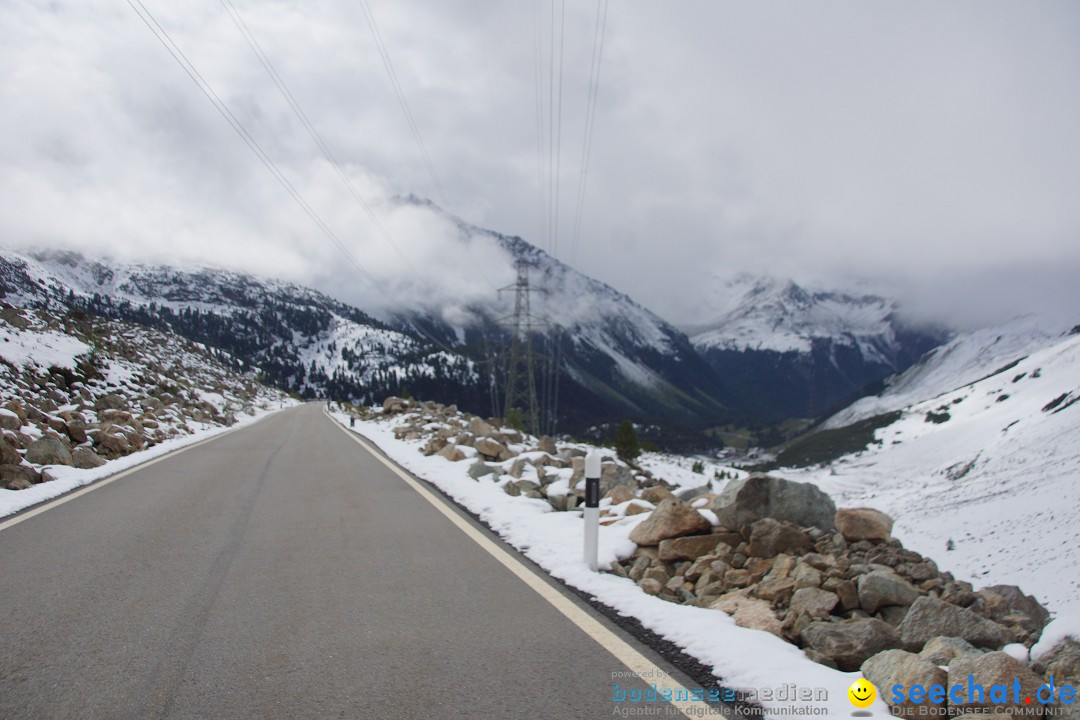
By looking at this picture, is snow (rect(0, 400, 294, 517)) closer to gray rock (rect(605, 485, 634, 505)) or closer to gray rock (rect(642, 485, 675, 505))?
gray rock (rect(605, 485, 634, 505))

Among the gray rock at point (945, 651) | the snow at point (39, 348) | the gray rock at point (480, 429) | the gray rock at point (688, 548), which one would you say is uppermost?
the snow at point (39, 348)

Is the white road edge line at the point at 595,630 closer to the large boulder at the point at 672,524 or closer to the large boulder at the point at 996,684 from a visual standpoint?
the large boulder at the point at 996,684

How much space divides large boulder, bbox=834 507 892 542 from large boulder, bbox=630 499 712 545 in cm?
158

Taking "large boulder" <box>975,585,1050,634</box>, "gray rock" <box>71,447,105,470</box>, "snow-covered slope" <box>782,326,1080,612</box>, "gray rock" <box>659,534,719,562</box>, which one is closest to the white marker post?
"gray rock" <box>659,534,719,562</box>

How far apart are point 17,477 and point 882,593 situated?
38.8 ft

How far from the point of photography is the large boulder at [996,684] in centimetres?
333

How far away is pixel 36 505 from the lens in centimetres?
887

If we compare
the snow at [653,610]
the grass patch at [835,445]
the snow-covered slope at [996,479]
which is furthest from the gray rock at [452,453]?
the grass patch at [835,445]

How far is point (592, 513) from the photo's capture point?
6477 mm

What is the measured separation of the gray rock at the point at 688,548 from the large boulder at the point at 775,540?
1.26 ft

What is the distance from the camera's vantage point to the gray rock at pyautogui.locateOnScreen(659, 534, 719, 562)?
22.1 ft

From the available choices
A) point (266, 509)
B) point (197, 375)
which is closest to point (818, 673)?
point (266, 509)

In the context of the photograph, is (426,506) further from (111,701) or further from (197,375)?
(197,375)

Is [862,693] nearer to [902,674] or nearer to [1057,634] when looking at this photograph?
[902,674]
